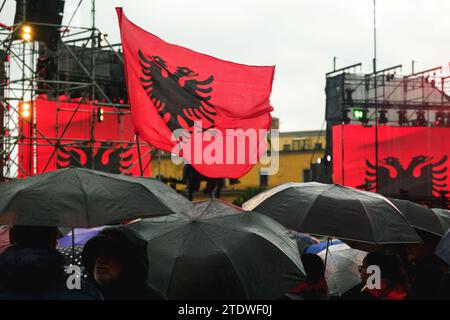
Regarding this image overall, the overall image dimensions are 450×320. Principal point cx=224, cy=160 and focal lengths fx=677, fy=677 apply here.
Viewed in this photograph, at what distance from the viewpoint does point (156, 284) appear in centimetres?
416

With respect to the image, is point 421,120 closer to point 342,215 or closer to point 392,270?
point 342,215

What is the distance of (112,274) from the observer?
370 centimetres

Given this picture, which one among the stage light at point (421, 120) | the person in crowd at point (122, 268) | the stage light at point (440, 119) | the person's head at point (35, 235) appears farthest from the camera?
the stage light at point (440, 119)

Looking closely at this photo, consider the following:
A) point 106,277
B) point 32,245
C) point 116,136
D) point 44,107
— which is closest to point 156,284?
point 106,277

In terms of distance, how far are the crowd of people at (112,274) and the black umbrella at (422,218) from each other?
1753 mm

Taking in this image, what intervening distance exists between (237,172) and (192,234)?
3.28m

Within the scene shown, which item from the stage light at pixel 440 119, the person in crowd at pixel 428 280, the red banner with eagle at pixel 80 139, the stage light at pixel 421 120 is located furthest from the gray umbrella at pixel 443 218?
the stage light at pixel 440 119

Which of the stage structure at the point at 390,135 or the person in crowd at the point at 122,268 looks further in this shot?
the stage structure at the point at 390,135

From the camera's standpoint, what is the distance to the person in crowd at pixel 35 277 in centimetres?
320

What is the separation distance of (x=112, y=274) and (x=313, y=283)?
1.83 metres

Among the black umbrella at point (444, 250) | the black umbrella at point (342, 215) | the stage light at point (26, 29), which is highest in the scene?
the stage light at point (26, 29)

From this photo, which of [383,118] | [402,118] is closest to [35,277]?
[383,118]

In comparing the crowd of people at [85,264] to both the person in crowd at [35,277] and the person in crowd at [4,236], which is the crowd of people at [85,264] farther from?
the person in crowd at [4,236]

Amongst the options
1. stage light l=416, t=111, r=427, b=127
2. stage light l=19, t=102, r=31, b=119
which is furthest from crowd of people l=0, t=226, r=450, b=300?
stage light l=416, t=111, r=427, b=127
